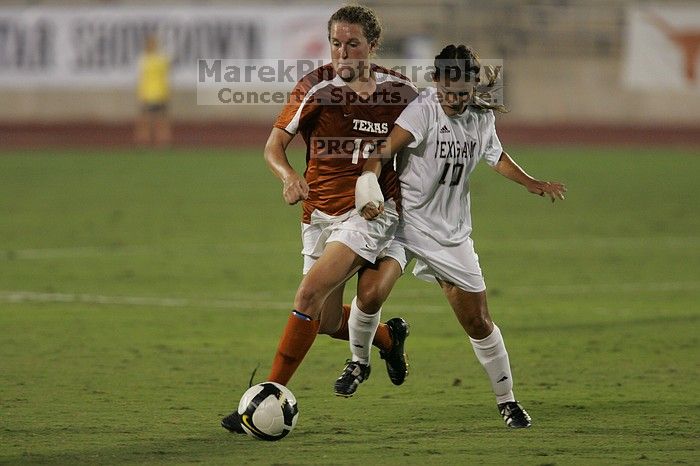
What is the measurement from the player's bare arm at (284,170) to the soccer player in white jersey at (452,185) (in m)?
0.38

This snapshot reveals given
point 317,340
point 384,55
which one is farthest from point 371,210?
point 384,55

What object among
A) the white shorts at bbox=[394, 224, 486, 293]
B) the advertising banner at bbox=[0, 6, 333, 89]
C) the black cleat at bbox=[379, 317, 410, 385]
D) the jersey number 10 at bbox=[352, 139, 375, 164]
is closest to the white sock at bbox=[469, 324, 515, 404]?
the white shorts at bbox=[394, 224, 486, 293]

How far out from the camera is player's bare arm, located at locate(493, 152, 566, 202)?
6844 mm

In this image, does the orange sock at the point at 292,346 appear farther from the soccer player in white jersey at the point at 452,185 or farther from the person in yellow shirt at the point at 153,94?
the person in yellow shirt at the point at 153,94

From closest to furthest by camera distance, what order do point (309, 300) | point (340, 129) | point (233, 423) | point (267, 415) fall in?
1. point (267, 415)
2. point (233, 423)
3. point (309, 300)
4. point (340, 129)

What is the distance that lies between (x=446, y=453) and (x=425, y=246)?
4.22 feet

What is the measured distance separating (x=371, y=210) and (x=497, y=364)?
1114mm

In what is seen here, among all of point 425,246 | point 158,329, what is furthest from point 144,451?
point 158,329

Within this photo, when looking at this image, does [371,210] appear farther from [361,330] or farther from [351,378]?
[351,378]

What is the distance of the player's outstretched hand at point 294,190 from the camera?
20.0 ft

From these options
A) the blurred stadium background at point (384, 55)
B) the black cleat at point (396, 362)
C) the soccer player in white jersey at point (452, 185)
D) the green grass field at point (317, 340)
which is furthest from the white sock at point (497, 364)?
the blurred stadium background at point (384, 55)

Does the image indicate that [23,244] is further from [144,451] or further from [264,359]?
[144,451]

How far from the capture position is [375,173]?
21.3 feet

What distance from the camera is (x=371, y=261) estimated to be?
21.8 ft
